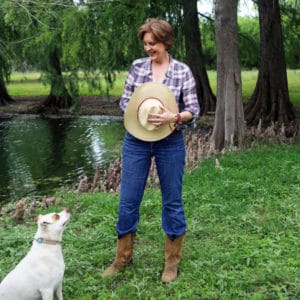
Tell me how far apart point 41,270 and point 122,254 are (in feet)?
2.83

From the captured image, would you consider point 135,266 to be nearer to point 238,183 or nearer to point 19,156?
point 238,183

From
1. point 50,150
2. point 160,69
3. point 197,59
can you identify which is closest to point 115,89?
point 197,59

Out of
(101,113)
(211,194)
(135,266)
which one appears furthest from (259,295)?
(101,113)

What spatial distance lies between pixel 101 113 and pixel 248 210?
46.8 ft

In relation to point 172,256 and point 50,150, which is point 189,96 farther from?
point 50,150

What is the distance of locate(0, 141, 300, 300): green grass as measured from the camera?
11.9ft

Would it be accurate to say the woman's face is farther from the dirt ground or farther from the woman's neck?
the dirt ground

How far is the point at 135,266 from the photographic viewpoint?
4.05 meters

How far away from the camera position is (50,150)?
1255cm

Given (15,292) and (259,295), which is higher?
(15,292)

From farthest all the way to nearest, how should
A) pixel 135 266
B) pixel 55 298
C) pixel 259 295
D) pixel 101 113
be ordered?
pixel 101 113, pixel 135 266, pixel 55 298, pixel 259 295

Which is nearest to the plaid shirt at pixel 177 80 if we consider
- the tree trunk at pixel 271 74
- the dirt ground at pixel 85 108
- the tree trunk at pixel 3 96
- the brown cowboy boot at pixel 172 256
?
the brown cowboy boot at pixel 172 256

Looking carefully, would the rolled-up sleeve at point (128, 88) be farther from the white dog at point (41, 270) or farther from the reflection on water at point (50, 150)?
the reflection on water at point (50, 150)

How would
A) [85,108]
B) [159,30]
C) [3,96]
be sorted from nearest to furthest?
[159,30]
[85,108]
[3,96]
